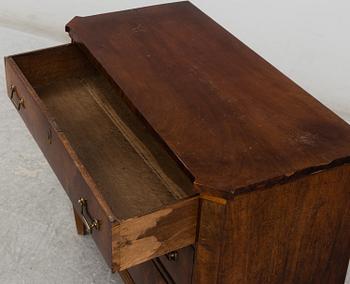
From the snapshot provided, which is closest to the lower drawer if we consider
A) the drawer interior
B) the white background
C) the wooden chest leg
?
the drawer interior

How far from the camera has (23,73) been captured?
Result: 65.6 inches

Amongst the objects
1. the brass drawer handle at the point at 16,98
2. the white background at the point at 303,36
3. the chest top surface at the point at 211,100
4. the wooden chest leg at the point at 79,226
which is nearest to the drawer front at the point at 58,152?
the brass drawer handle at the point at 16,98

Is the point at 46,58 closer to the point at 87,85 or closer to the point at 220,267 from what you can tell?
the point at 87,85

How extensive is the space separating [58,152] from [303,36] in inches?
52.1

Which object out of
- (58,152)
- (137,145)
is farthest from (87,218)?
(137,145)

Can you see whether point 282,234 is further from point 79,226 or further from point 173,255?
point 79,226

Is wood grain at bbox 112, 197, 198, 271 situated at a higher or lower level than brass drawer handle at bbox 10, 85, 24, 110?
higher

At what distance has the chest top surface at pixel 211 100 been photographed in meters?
1.28

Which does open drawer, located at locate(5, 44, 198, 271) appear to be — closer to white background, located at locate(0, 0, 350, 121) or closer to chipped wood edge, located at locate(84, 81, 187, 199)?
chipped wood edge, located at locate(84, 81, 187, 199)

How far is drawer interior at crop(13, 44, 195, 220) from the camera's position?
4.70 ft

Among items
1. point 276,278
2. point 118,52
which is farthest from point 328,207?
point 118,52

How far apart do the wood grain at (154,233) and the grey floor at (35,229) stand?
596 mm

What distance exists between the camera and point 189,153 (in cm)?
130

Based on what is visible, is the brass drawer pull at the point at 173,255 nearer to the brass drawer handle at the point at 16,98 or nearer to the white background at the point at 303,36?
the brass drawer handle at the point at 16,98
